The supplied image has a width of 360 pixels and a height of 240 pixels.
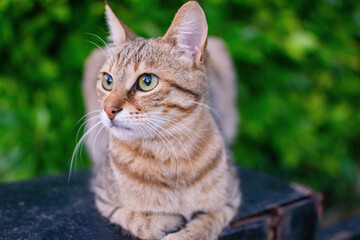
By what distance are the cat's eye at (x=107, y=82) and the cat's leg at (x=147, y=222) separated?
0.39 metres

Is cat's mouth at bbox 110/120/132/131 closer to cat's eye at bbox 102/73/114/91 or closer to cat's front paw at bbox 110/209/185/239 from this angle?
cat's eye at bbox 102/73/114/91

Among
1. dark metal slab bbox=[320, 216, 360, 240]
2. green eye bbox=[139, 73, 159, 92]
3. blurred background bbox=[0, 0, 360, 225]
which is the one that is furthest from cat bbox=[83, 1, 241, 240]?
dark metal slab bbox=[320, 216, 360, 240]

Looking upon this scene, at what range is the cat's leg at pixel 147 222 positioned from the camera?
102cm

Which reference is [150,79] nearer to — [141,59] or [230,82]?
[141,59]

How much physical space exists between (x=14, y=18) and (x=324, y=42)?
1.94m

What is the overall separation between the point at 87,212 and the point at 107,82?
0.48 meters

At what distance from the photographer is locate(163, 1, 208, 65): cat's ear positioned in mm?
909

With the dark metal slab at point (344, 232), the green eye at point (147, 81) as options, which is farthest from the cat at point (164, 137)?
the dark metal slab at point (344, 232)

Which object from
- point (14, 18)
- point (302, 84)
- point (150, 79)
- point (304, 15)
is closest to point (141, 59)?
point (150, 79)

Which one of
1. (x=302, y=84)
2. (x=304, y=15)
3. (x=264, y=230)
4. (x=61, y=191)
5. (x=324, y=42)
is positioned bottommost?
(x=61, y=191)

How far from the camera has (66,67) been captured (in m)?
1.82

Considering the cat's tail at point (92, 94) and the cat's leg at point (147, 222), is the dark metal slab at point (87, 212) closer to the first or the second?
the cat's leg at point (147, 222)

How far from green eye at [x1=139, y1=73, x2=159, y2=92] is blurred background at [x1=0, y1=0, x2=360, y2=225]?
0.43 metres

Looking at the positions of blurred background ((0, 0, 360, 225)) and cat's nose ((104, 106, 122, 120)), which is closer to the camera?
cat's nose ((104, 106, 122, 120))
